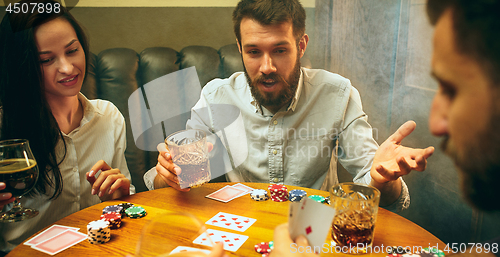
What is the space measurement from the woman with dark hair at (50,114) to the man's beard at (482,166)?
114 centimetres

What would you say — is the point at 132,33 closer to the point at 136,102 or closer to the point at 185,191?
the point at 136,102

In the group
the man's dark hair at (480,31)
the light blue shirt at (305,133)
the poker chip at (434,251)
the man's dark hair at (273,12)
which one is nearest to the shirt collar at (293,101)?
the light blue shirt at (305,133)

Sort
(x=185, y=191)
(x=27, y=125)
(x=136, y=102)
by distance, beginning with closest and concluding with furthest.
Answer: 1. (x=185, y=191)
2. (x=27, y=125)
3. (x=136, y=102)

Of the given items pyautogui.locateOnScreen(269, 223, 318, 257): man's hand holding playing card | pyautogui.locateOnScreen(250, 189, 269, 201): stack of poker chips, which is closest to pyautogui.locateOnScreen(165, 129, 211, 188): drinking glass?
pyautogui.locateOnScreen(250, 189, 269, 201): stack of poker chips

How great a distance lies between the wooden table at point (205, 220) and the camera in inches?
33.9

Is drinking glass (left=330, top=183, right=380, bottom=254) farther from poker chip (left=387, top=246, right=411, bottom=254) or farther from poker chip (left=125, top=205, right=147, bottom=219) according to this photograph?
poker chip (left=125, top=205, right=147, bottom=219)

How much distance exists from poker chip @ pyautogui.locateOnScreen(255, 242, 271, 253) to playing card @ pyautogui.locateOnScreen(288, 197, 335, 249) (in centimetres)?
26

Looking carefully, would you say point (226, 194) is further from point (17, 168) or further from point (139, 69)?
point (139, 69)

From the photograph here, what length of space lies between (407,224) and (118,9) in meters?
2.04

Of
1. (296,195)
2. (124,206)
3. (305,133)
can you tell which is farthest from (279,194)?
(305,133)

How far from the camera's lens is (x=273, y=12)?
5.23ft

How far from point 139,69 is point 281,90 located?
3.64 feet

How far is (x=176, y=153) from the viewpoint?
3.75 ft

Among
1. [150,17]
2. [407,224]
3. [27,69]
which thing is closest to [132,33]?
[150,17]
